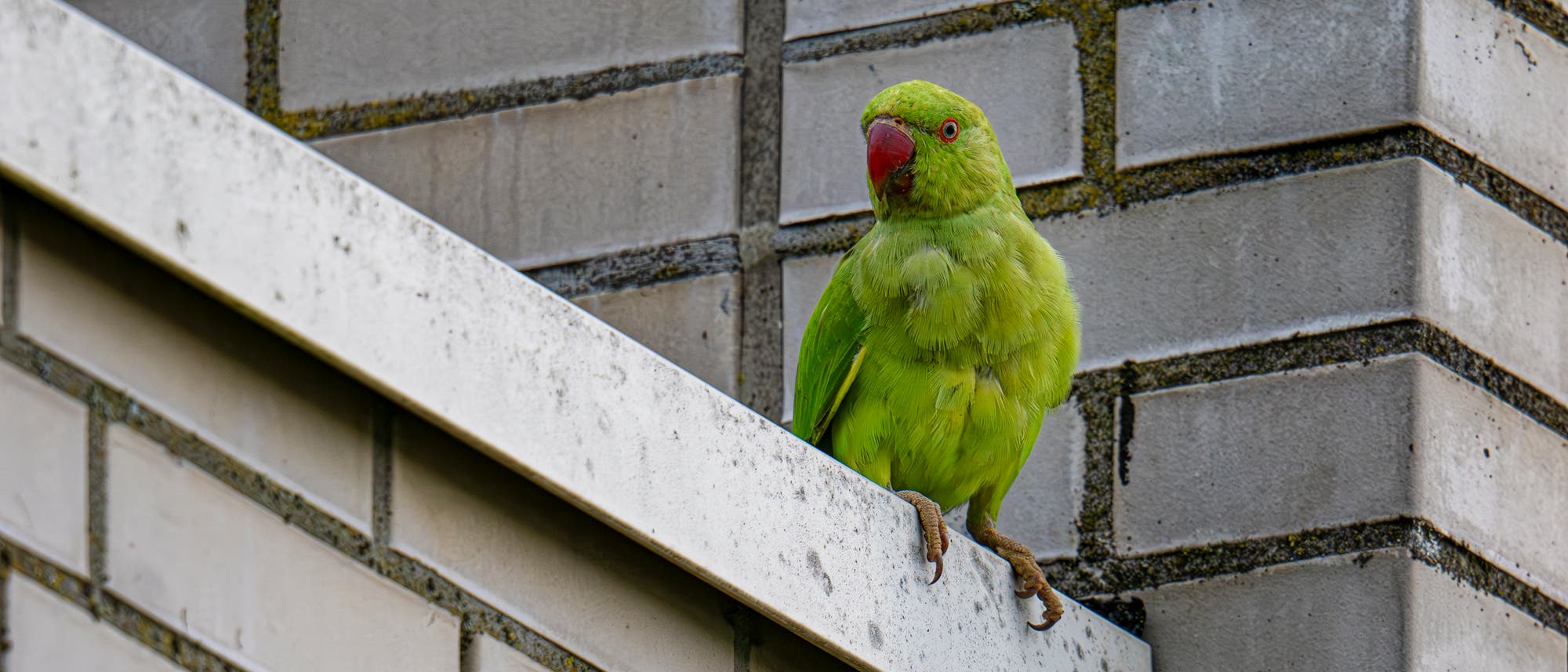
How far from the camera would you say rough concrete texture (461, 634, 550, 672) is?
1.64 metres

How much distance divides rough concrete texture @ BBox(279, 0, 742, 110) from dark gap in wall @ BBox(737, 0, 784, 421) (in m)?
0.07

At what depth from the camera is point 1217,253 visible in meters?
2.57

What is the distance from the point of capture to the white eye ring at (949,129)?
2.72 metres

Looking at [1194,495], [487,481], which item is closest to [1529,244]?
[1194,495]

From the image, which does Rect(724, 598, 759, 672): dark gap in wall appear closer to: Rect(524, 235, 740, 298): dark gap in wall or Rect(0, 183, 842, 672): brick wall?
Rect(0, 183, 842, 672): brick wall

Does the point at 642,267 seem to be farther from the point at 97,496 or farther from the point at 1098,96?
the point at 97,496

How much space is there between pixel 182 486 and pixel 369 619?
211 mm

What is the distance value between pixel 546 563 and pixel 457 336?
0.28m

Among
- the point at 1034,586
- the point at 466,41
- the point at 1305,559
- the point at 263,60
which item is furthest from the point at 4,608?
the point at 263,60

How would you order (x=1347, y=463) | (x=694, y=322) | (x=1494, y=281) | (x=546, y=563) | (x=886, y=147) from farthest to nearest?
(x=694, y=322), (x=886, y=147), (x=1494, y=281), (x=1347, y=463), (x=546, y=563)

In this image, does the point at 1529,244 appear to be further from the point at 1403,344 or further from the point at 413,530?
the point at 413,530

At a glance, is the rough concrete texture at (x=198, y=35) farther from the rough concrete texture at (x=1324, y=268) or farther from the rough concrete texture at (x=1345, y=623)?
the rough concrete texture at (x=1345, y=623)

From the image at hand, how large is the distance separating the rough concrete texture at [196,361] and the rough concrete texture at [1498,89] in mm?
1612

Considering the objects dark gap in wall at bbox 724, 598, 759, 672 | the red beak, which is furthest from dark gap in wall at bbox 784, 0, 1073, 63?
dark gap in wall at bbox 724, 598, 759, 672
